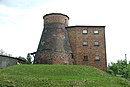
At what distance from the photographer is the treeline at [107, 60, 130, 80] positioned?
2134 inches

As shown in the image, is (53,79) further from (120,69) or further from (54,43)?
(120,69)

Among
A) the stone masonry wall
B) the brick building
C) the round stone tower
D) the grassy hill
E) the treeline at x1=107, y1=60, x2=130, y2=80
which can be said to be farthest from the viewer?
the treeline at x1=107, y1=60, x2=130, y2=80

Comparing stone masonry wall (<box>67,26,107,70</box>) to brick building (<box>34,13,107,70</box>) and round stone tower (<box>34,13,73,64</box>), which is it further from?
round stone tower (<box>34,13,73,64</box>)

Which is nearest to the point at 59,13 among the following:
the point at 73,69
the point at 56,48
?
the point at 56,48

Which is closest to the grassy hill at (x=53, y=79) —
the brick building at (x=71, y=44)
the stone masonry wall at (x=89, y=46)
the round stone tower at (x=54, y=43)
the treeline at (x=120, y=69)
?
the round stone tower at (x=54, y=43)

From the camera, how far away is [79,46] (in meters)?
52.6

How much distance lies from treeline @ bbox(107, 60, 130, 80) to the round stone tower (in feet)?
31.8

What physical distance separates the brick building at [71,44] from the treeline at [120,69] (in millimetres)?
4731

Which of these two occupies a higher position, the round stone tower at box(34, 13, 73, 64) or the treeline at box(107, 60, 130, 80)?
the round stone tower at box(34, 13, 73, 64)

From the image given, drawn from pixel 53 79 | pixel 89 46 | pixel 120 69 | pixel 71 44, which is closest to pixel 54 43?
pixel 71 44

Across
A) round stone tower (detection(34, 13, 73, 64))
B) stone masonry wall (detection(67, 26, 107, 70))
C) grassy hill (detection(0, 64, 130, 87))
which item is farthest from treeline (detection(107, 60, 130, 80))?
grassy hill (detection(0, 64, 130, 87))

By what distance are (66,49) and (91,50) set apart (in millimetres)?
4818

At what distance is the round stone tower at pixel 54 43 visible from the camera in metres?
50.3

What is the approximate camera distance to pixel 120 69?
5959 cm
